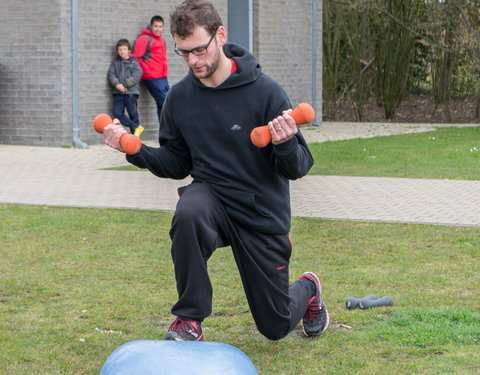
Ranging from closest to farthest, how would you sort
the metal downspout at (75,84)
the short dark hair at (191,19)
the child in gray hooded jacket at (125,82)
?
the short dark hair at (191,19) < the metal downspout at (75,84) < the child in gray hooded jacket at (125,82)

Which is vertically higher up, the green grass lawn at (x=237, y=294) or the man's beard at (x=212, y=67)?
the man's beard at (x=212, y=67)

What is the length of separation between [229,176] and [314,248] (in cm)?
322

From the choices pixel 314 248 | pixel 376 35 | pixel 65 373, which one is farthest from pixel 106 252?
pixel 376 35

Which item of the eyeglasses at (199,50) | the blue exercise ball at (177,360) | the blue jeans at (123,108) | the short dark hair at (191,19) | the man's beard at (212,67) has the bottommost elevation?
the blue exercise ball at (177,360)

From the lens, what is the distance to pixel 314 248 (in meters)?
7.94

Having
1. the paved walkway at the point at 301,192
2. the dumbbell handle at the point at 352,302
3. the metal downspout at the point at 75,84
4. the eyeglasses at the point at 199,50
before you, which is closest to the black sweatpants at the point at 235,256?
the eyeglasses at the point at 199,50

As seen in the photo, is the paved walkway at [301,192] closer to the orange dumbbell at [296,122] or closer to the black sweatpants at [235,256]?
the black sweatpants at [235,256]

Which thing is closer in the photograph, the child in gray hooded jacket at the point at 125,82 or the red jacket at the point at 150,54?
the child in gray hooded jacket at the point at 125,82

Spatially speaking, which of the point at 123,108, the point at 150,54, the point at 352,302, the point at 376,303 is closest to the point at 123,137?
the point at 352,302

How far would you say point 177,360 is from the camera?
143 inches

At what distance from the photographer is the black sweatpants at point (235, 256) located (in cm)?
466

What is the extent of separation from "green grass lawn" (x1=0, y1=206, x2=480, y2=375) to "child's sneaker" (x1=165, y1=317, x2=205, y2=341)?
0.36 m

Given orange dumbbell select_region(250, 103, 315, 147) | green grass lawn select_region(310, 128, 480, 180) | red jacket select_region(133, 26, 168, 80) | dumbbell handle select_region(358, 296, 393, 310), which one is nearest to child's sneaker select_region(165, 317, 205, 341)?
orange dumbbell select_region(250, 103, 315, 147)

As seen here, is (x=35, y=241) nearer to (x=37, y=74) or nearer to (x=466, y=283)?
(x=466, y=283)
